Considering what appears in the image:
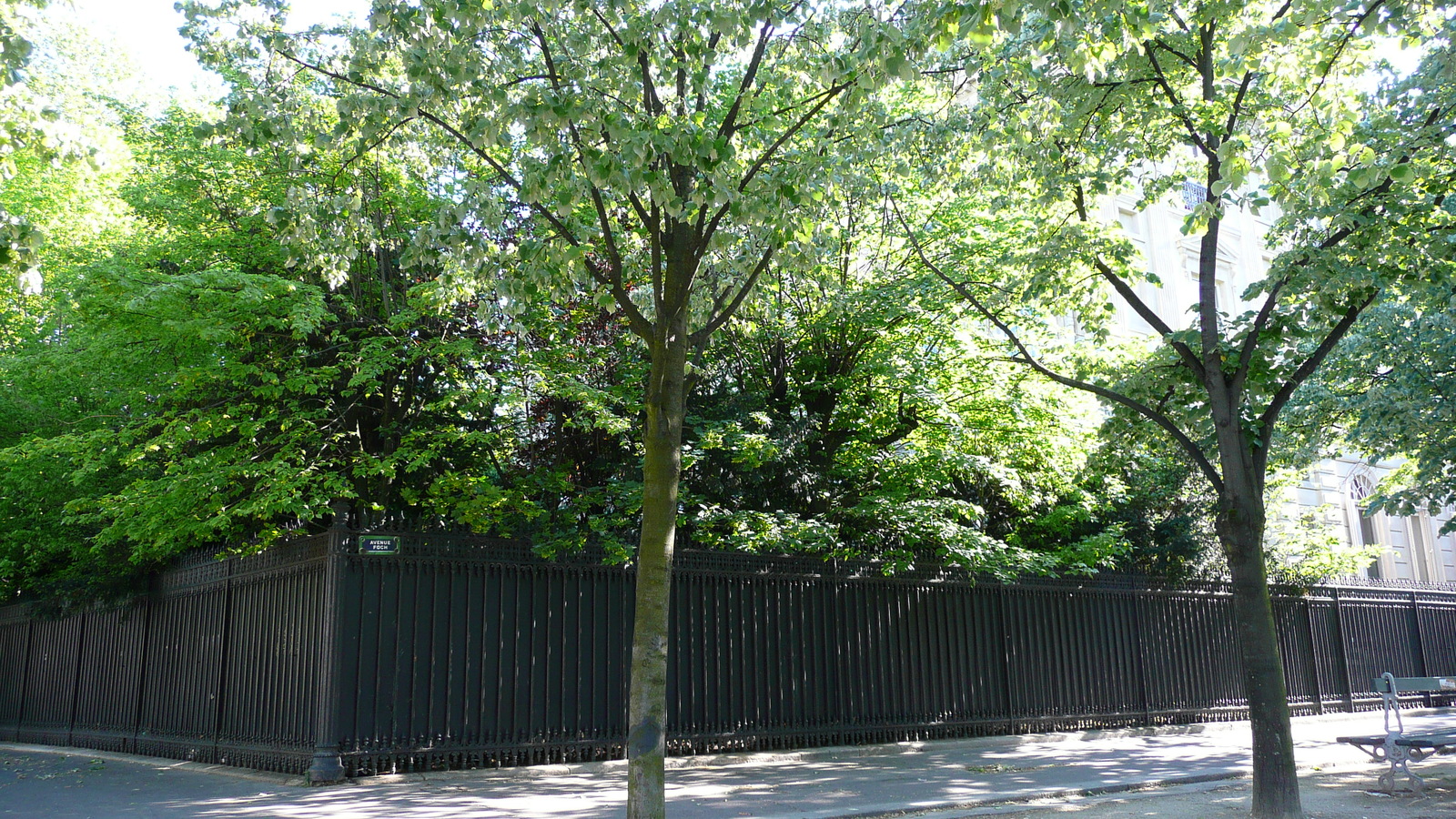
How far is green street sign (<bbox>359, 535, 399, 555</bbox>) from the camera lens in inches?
421

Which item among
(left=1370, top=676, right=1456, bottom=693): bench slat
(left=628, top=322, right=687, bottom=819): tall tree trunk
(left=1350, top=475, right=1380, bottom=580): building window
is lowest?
(left=1370, top=676, right=1456, bottom=693): bench slat

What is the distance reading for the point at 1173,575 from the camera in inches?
723

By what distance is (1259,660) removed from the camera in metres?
9.15

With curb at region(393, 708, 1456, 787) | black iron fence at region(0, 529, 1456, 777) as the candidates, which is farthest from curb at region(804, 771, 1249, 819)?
black iron fence at region(0, 529, 1456, 777)

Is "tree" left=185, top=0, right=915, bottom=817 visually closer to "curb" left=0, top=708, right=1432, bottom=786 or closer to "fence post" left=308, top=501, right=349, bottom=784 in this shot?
"fence post" left=308, top=501, right=349, bottom=784

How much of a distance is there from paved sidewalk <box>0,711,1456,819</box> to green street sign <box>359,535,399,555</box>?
221 centimetres

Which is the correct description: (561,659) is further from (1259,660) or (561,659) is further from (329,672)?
(1259,660)

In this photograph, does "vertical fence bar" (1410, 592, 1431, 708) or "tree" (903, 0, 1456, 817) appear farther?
"vertical fence bar" (1410, 592, 1431, 708)

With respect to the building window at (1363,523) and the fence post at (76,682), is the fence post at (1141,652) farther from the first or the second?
the building window at (1363,523)

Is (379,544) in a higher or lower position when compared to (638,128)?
lower

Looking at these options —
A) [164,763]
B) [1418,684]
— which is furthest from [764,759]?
[1418,684]

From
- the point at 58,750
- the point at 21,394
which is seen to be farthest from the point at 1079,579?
the point at 21,394

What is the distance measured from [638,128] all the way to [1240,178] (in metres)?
4.40

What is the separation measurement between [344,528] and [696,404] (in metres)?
6.22
